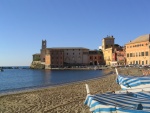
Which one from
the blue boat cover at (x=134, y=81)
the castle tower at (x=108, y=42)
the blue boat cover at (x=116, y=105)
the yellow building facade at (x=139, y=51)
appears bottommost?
the blue boat cover at (x=116, y=105)

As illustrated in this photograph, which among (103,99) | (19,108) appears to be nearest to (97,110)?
(103,99)

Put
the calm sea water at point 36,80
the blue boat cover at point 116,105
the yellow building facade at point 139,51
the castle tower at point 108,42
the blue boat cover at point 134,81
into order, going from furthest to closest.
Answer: the castle tower at point 108,42 → the yellow building facade at point 139,51 → the calm sea water at point 36,80 → the blue boat cover at point 134,81 → the blue boat cover at point 116,105

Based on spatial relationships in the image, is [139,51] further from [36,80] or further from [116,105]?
[116,105]

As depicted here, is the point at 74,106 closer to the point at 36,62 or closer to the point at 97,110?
the point at 97,110

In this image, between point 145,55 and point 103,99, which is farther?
point 145,55

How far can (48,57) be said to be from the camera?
143m

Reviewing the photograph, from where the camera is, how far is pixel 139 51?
94375 mm

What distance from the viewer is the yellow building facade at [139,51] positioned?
3543 inches

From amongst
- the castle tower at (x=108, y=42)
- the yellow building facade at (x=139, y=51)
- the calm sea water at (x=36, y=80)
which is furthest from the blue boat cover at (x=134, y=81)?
the castle tower at (x=108, y=42)

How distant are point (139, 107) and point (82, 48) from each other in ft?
451

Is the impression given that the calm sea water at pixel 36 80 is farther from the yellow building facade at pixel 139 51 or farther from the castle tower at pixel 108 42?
the castle tower at pixel 108 42

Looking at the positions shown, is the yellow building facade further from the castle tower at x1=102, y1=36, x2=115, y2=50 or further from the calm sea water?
the castle tower at x1=102, y1=36, x2=115, y2=50

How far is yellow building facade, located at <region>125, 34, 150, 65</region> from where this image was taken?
90.0 meters

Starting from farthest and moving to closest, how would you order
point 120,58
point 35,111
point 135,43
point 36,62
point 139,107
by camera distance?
point 36,62 < point 120,58 < point 135,43 < point 35,111 < point 139,107
